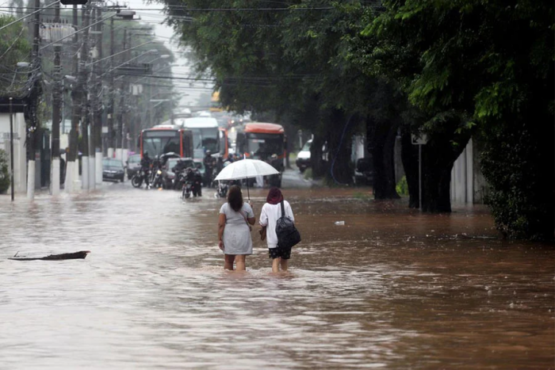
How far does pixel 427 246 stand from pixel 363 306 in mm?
9547

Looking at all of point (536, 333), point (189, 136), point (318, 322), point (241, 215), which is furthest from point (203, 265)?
point (189, 136)

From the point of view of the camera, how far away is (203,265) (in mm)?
19969

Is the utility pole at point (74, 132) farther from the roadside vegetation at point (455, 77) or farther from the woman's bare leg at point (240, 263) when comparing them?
the woman's bare leg at point (240, 263)

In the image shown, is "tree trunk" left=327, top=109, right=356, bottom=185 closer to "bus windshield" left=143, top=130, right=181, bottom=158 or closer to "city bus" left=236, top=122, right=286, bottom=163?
"bus windshield" left=143, top=130, right=181, bottom=158

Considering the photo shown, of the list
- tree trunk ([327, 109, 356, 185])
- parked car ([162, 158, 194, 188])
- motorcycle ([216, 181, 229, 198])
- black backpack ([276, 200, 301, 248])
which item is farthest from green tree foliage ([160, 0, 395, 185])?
black backpack ([276, 200, 301, 248])

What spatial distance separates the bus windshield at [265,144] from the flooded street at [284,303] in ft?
187

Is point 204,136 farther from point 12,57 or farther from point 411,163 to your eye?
point 411,163

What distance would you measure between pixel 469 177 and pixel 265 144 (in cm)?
4342

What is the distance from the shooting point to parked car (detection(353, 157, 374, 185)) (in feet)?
207

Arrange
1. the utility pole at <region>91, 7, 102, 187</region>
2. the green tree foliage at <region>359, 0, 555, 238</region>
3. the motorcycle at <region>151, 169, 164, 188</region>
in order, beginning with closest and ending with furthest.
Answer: the green tree foliage at <region>359, 0, 555, 238</region>
the motorcycle at <region>151, 169, 164, 188</region>
the utility pole at <region>91, 7, 102, 187</region>

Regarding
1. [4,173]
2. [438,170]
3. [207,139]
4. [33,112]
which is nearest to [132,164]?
[207,139]

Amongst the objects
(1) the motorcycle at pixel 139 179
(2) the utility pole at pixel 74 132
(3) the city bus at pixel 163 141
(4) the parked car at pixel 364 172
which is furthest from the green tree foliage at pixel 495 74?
(3) the city bus at pixel 163 141

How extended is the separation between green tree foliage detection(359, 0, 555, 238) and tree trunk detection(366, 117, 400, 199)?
18140 mm

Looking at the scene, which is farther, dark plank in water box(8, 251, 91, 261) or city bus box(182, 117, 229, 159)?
city bus box(182, 117, 229, 159)
